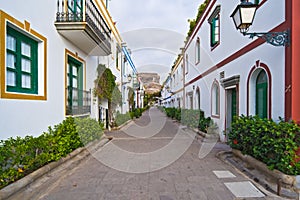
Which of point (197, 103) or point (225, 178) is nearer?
point (225, 178)

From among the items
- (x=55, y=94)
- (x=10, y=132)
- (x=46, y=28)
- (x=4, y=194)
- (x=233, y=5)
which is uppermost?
(x=233, y=5)

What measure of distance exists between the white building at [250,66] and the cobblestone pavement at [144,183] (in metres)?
1.85

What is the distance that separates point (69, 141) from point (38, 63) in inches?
83.2

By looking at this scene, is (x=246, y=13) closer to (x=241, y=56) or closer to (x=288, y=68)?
(x=288, y=68)

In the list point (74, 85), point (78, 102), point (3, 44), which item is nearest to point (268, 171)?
point (3, 44)

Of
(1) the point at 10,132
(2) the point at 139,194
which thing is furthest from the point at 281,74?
(1) the point at 10,132

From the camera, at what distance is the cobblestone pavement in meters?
3.92

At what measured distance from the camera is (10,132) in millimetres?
4434

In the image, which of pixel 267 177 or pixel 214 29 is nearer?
pixel 267 177

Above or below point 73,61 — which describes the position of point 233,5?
above

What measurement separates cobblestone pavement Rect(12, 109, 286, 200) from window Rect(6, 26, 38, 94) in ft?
6.63

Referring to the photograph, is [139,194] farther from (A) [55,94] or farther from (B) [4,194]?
(A) [55,94]

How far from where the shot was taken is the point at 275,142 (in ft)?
13.6

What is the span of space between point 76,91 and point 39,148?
12.7 ft
